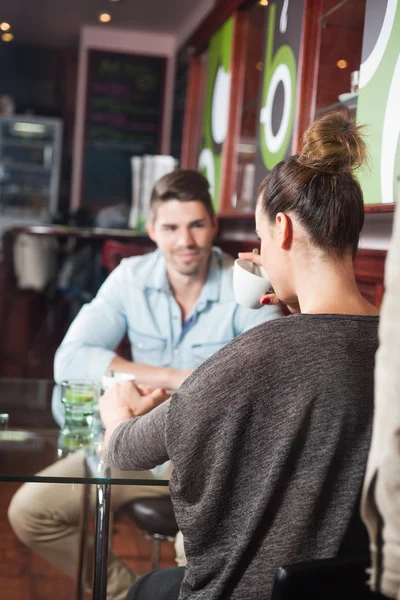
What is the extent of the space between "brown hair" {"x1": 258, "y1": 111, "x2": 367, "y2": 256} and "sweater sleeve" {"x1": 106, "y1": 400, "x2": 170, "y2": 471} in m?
0.37

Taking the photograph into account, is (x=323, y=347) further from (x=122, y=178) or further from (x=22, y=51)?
(x=22, y=51)

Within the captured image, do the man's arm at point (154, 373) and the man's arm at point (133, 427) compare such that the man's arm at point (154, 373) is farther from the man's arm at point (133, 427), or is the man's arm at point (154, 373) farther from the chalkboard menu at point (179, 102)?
the chalkboard menu at point (179, 102)

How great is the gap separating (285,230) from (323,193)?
0.28ft

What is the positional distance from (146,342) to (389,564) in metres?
1.71

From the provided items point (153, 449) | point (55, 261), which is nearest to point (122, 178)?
point (55, 261)

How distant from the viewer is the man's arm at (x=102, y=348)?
2.03m

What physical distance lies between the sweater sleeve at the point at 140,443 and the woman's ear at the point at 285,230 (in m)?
0.32

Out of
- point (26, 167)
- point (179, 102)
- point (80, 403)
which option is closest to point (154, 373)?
point (80, 403)

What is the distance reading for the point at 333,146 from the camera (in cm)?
134

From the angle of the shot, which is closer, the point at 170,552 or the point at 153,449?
the point at 153,449

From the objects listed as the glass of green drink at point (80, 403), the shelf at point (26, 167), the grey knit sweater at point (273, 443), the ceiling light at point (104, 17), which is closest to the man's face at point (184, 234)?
the glass of green drink at point (80, 403)

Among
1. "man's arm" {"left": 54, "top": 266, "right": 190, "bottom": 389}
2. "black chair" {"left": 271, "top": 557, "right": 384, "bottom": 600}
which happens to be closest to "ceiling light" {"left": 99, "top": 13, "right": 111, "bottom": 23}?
"man's arm" {"left": 54, "top": 266, "right": 190, "bottom": 389}

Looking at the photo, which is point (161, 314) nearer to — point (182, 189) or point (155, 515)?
point (182, 189)

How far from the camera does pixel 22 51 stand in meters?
8.38
